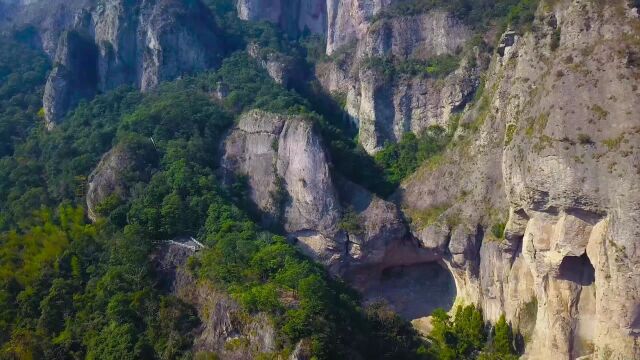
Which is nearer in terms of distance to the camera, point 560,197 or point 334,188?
point 560,197

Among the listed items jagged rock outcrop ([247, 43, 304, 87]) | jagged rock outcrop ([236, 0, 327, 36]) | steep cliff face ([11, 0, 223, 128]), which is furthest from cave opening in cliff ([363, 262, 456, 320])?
jagged rock outcrop ([236, 0, 327, 36])

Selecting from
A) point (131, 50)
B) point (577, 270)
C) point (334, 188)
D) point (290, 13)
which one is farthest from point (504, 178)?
point (290, 13)

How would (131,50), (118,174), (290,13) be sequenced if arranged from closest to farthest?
(118,174), (131,50), (290,13)

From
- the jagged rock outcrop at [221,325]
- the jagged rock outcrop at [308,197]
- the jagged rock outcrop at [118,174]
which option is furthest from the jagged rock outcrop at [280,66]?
the jagged rock outcrop at [221,325]

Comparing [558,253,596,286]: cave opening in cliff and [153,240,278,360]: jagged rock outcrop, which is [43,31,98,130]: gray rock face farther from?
[558,253,596,286]: cave opening in cliff

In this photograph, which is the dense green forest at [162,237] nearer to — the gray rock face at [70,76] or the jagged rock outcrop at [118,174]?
the jagged rock outcrop at [118,174]

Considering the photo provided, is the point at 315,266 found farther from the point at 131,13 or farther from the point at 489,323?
the point at 131,13

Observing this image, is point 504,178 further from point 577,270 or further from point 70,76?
point 70,76
